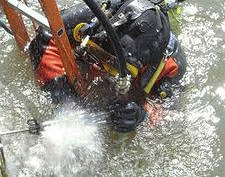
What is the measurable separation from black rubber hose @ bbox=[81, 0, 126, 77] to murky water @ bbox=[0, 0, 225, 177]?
31.6 inches

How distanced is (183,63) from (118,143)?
0.92 meters

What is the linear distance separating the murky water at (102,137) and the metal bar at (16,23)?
12.1 inches

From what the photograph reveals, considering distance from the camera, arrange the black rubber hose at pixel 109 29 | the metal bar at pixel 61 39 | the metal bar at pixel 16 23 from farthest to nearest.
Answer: the metal bar at pixel 16 23 < the metal bar at pixel 61 39 < the black rubber hose at pixel 109 29

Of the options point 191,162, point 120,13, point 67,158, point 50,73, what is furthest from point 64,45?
point 191,162

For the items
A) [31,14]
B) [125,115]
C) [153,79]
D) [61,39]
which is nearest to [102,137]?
[125,115]

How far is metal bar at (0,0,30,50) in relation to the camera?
2.25m

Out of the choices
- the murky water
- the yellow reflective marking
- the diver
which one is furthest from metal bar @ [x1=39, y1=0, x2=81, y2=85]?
the yellow reflective marking

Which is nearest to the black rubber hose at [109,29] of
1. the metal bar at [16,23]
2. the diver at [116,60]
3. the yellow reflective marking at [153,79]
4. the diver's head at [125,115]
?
the diver at [116,60]

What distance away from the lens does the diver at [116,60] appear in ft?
6.77

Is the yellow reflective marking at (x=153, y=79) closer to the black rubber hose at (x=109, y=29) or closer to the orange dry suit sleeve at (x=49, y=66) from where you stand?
the black rubber hose at (x=109, y=29)

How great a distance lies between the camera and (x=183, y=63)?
8.35 feet

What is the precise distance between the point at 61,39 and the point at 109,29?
1.62 ft

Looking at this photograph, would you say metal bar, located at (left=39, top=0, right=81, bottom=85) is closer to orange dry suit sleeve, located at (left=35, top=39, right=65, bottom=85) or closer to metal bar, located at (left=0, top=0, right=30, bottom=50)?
orange dry suit sleeve, located at (left=35, top=39, right=65, bottom=85)

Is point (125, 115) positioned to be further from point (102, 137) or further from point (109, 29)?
point (109, 29)
